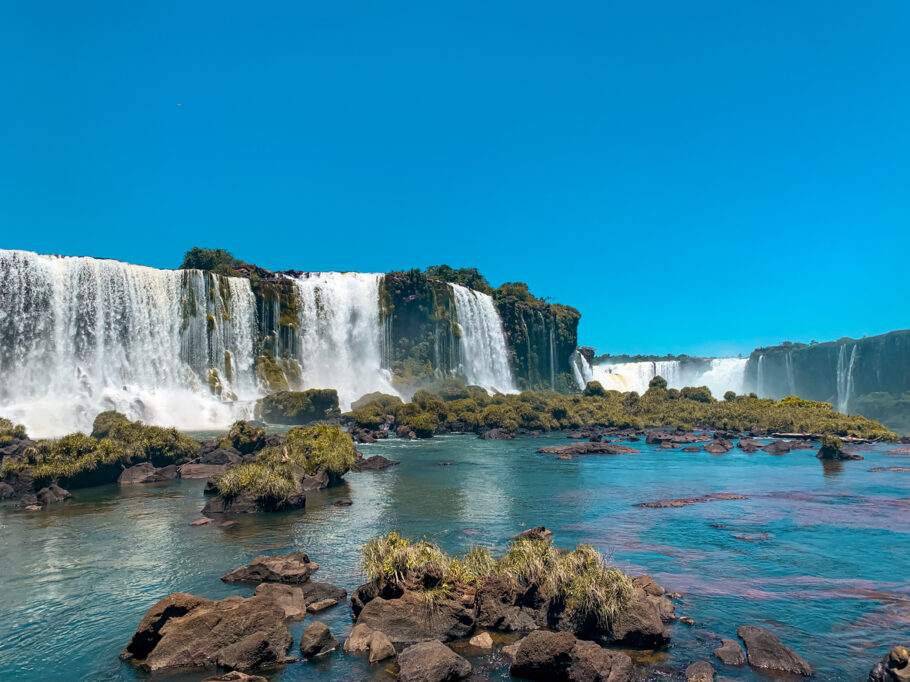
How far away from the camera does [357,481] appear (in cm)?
3262

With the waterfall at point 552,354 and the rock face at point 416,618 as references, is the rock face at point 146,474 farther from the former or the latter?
the waterfall at point 552,354

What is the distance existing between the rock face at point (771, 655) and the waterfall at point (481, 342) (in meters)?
83.0

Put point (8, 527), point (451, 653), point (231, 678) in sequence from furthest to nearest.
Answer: point (8, 527), point (451, 653), point (231, 678)

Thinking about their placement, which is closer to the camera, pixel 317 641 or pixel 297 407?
pixel 317 641

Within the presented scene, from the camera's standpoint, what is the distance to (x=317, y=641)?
436 inches

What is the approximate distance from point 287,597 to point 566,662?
253 inches

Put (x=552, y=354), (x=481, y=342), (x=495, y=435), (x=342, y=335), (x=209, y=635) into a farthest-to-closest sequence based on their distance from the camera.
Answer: (x=552, y=354), (x=481, y=342), (x=342, y=335), (x=495, y=435), (x=209, y=635)

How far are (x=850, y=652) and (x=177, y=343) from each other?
2680 inches

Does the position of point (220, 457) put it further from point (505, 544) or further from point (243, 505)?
point (505, 544)

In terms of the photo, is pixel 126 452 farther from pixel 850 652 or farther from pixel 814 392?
pixel 814 392

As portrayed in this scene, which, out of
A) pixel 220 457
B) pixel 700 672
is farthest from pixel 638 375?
pixel 700 672

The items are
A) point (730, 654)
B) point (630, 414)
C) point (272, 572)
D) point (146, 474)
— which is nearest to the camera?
point (730, 654)

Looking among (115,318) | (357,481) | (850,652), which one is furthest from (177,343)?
(850,652)

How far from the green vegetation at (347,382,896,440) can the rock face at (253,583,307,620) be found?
149ft
